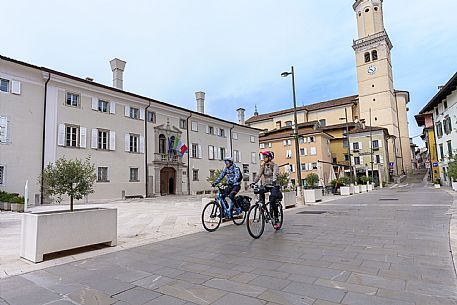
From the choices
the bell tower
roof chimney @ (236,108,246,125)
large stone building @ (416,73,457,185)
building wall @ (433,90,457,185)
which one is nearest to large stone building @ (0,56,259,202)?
roof chimney @ (236,108,246,125)

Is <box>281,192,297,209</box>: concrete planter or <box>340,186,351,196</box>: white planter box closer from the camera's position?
<box>281,192,297,209</box>: concrete planter

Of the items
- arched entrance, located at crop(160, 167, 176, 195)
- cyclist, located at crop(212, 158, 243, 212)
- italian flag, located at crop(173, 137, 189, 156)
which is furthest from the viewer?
italian flag, located at crop(173, 137, 189, 156)

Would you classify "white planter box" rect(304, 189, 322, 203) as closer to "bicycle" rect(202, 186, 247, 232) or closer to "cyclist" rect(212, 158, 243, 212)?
"cyclist" rect(212, 158, 243, 212)

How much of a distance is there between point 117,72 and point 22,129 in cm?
1143

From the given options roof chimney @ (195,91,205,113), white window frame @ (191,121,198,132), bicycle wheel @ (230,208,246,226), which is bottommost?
bicycle wheel @ (230,208,246,226)

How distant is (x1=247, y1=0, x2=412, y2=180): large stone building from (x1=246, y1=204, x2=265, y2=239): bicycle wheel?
171ft

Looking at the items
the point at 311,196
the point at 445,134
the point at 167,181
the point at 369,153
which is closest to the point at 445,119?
the point at 445,134

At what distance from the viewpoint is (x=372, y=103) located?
195 feet

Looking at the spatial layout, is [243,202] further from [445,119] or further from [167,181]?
[445,119]

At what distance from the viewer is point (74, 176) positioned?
869 centimetres

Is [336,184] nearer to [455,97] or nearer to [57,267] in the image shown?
[455,97]

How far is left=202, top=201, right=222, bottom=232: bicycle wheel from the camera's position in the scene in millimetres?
7389

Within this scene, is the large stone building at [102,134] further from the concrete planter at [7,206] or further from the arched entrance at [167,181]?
the concrete planter at [7,206]

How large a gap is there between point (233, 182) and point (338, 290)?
4.63 metres
